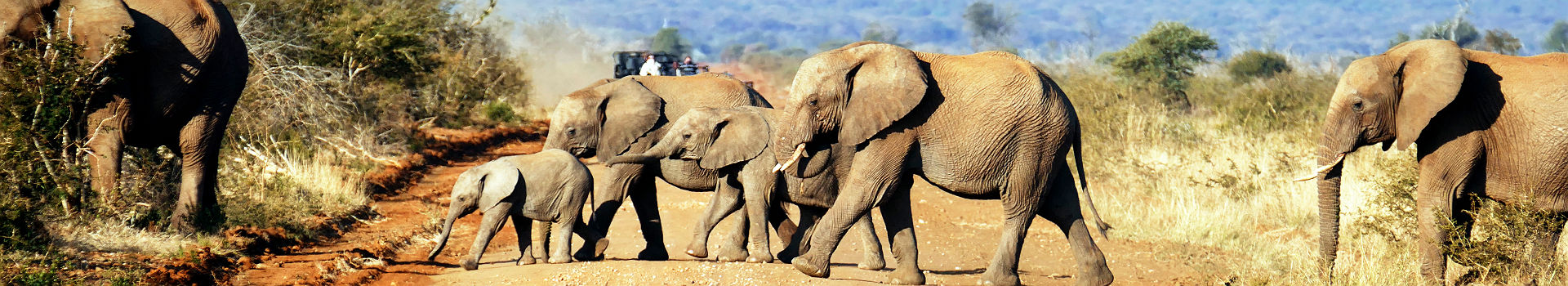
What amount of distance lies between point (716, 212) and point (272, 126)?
22.3 ft

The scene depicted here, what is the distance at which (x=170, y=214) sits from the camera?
948cm

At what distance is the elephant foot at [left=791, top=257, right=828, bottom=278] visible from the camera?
25.9 ft

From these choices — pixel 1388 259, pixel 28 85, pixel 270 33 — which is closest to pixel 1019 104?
pixel 1388 259

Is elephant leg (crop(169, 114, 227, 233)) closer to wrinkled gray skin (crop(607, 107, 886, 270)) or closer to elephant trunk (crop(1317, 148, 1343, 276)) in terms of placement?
wrinkled gray skin (crop(607, 107, 886, 270))

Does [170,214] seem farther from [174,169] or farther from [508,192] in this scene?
[508,192]

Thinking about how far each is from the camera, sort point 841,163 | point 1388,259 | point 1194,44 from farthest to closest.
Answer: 1. point 1194,44
2. point 1388,259
3. point 841,163

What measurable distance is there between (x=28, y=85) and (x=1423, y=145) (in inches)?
296

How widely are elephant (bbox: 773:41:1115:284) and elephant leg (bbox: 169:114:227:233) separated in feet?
A: 12.2

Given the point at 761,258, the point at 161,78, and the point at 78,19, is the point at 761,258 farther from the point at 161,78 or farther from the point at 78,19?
the point at 78,19

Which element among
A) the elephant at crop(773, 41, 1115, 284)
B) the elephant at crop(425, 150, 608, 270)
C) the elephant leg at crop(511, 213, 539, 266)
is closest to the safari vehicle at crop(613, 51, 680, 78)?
the elephant leg at crop(511, 213, 539, 266)

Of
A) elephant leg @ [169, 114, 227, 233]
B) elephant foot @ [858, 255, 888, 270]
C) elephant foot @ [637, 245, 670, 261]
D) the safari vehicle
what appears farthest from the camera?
the safari vehicle

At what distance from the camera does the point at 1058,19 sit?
158 meters

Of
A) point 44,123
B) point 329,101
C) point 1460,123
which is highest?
point 44,123

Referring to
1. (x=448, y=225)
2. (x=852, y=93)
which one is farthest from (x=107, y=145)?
(x=852, y=93)
